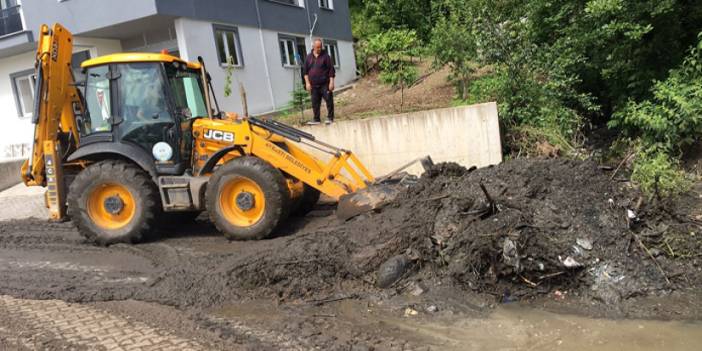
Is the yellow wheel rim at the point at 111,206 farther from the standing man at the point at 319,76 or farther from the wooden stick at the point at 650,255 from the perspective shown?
the wooden stick at the point at 650,255

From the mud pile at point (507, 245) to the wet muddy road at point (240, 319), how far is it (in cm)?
23

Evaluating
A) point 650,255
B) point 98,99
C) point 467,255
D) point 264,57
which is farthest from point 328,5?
point 650,255

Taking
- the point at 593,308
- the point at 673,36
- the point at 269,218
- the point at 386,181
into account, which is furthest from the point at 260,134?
the point at 673,36

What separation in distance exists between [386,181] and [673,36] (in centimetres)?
543

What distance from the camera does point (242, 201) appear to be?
681cm

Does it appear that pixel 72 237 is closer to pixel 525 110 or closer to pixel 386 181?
pixel 386 181

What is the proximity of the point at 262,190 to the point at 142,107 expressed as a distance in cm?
208

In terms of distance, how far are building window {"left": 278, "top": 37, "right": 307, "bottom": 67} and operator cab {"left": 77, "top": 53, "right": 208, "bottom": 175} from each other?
1074 cm

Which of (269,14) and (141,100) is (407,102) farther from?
(269,14)

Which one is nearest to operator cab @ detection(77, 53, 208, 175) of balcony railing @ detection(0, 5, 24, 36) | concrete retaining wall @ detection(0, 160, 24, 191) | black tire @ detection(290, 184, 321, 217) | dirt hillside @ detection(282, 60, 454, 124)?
black tire @ detection(290, 184, 321, 217)

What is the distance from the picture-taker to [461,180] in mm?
6164

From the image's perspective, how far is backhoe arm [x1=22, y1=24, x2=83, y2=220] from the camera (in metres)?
7.32

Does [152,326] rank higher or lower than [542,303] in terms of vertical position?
higher

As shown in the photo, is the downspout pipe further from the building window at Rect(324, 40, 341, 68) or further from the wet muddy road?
the wet muddy road
